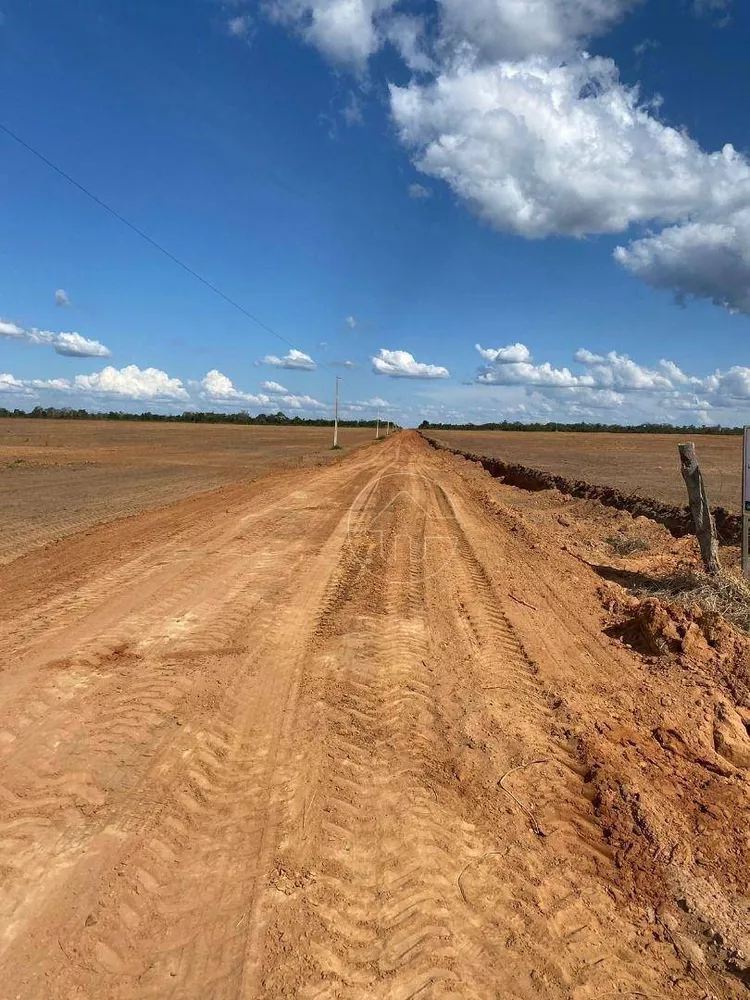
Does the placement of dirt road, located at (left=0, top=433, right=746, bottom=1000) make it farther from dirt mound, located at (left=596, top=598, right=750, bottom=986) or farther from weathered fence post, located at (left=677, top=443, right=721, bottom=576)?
weathered fence post, located at (left=677, top=443, right=721, bottom=576)

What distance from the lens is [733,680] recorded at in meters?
5.42

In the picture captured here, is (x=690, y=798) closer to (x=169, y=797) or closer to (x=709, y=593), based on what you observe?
(x=169, y=797)

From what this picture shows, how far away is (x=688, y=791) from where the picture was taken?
151 inches

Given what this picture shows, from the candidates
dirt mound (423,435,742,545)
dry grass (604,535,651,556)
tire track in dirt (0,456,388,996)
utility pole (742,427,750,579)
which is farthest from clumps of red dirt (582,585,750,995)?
dirt mound (423,435,742,545)

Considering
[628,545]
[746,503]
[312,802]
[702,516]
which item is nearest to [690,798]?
[312,802]

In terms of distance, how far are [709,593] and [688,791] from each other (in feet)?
13.5

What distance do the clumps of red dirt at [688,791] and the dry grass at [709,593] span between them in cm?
70

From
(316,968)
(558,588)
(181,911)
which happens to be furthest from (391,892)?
(558,588)

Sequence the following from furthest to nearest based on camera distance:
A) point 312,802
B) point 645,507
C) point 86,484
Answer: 1. point 86,484
2. point 645,507
3. point 312,802

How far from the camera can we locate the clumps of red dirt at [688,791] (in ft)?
9.42

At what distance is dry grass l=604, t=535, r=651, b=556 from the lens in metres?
10.7

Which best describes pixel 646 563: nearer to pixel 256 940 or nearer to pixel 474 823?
pixel 474 823

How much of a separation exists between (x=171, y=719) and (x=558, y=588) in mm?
5305

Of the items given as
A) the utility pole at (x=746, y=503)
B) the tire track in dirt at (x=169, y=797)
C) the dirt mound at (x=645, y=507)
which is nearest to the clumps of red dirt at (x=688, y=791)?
the utility pole at (x=746, y=503)
